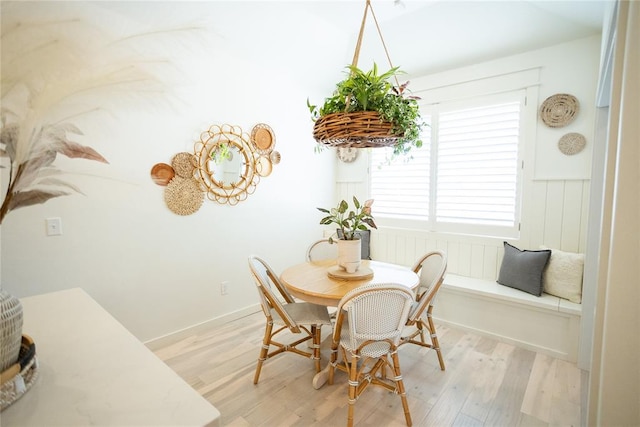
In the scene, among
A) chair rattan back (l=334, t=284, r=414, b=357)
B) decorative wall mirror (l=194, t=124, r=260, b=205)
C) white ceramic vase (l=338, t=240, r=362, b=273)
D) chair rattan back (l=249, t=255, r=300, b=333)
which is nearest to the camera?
chair rattan back (l=334, t=284, r=414, b=357)

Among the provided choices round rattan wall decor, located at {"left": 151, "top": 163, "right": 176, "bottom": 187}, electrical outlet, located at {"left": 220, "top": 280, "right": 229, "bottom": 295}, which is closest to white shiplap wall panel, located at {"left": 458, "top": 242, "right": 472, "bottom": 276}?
electrical outlet, located at {"left": 220, "top": 280, "right": 229, "bottom": 295}

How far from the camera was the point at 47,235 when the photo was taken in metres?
2.11

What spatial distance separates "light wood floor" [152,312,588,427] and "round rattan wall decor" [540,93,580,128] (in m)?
2.02

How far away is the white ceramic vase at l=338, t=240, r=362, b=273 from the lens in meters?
2.26

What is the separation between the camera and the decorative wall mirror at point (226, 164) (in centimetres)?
289

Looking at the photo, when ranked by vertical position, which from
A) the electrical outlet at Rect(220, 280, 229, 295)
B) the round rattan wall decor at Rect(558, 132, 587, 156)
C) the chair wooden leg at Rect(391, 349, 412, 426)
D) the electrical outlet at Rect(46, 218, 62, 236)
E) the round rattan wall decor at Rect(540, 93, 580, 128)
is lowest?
the chair wooden leg at Rect(391, 349, 412, 426)

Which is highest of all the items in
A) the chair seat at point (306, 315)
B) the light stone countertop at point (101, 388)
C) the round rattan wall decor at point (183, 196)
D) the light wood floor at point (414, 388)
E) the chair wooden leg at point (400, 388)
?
the round rattan wall decor at point (183, 196)

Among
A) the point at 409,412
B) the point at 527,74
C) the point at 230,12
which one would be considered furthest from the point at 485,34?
the point at 409,412

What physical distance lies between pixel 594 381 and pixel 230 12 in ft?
10.4

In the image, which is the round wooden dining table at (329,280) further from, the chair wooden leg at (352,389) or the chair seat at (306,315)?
the chair wooden leg at (352,389)

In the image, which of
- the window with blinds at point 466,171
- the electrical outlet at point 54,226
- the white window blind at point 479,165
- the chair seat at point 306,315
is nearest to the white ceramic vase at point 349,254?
the chair seat at point 306,315

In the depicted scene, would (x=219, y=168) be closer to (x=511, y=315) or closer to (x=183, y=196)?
(x=183, y=196)

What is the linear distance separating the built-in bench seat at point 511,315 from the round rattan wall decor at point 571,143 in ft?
4.18

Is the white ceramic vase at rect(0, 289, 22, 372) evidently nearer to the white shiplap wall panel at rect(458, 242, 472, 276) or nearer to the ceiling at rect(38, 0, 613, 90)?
the ceiling at rect(38, 0, 613, 90)
